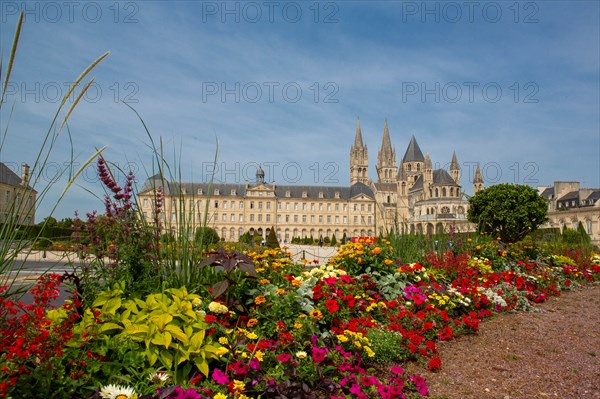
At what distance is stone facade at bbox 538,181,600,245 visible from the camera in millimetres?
39312

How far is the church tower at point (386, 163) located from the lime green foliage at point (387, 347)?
278 feet

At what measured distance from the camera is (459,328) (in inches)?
182

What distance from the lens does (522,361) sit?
3830 millimetres

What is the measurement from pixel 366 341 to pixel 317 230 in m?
67.1

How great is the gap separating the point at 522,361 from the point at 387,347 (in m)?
1.31

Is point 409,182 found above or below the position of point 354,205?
above

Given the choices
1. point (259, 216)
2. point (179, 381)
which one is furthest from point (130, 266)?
point (259, 216)

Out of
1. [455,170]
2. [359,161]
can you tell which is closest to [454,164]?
[455,170]

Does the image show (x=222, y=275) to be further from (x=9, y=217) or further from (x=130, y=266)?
(x=9, y=217)

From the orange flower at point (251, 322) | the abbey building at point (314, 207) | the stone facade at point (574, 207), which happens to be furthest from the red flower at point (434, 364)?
the abbey building at point (314, 207)

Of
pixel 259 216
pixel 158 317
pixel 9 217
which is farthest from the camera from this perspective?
pixel 259 216

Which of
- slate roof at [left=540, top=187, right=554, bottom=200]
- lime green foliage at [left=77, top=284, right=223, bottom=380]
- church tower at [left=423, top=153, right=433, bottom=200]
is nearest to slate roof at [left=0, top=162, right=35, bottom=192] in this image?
lime green foliage at [left=77, top=284, right=223, bottom=380]

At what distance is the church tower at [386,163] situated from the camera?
87000 millimetres

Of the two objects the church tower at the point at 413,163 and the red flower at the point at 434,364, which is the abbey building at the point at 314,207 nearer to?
the church tower at the point at 413,163
